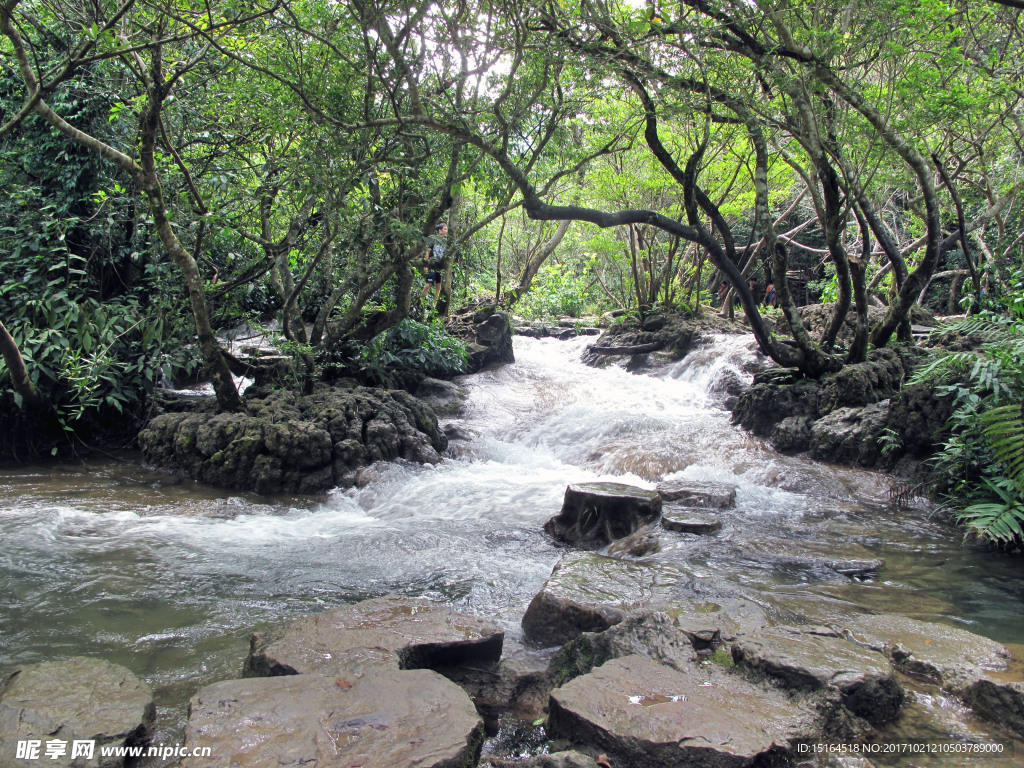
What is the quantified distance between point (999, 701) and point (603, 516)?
3085 millimetres

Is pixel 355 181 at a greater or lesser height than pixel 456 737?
greater

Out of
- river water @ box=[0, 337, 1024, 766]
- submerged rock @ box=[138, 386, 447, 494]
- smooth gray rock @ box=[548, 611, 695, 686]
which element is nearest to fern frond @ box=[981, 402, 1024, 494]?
river water @ box=[0, 337, 1024, 766]

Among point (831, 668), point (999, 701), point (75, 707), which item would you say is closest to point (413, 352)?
point (75, 707)

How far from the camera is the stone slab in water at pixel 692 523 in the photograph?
5.20 metres

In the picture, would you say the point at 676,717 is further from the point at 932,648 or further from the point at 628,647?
the point at 932,648

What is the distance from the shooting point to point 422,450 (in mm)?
8078

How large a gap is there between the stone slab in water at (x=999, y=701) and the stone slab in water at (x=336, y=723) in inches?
82.6

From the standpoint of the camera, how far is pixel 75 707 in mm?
2396

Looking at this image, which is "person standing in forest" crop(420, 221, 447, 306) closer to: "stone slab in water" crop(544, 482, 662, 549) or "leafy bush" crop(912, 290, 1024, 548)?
"stone slab in water" crop(544, 482, 662, 549)

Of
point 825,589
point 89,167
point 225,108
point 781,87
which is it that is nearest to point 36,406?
point 89,167

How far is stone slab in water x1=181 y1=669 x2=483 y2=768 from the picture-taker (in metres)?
2.12

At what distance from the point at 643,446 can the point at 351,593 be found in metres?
5.05

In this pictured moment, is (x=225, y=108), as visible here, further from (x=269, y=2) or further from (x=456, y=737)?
(x=456, y=737)

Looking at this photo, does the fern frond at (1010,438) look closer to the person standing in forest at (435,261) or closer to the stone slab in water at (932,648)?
the stone slab in water at (932,648)
